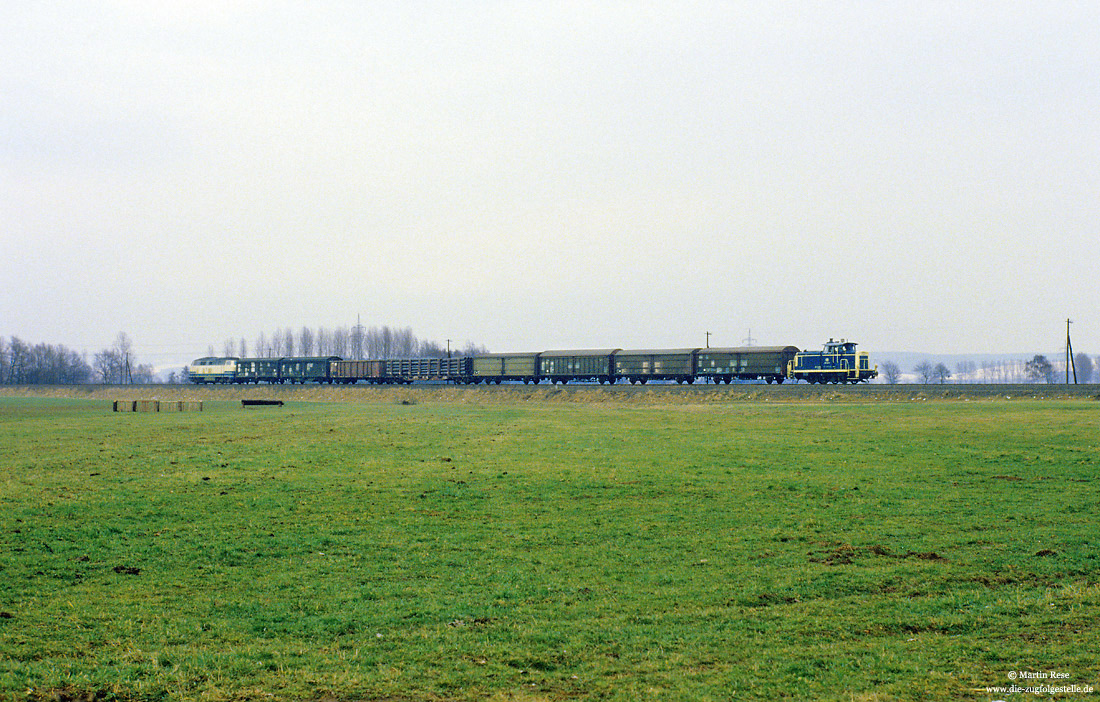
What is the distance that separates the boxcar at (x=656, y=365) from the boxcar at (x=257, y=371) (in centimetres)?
5454

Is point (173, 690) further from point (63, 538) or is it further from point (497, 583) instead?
point (63, 538)

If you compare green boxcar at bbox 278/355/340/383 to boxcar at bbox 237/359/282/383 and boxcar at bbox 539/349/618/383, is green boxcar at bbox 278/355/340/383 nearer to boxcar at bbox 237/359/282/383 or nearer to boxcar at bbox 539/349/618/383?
boxcar at bbox 237/359/282/383

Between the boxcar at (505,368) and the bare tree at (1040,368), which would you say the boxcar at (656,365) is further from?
the bare tree at (1040,368)

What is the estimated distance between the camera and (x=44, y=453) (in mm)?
32031

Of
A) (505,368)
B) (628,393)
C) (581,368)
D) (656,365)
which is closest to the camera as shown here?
(628,393)

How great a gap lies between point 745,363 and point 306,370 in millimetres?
63656

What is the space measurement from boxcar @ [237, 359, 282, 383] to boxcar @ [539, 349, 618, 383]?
4435 centimetres

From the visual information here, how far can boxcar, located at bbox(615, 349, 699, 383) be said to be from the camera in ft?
279

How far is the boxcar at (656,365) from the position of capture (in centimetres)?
8519

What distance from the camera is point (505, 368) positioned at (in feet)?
327

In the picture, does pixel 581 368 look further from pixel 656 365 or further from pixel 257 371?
pixel 257 371

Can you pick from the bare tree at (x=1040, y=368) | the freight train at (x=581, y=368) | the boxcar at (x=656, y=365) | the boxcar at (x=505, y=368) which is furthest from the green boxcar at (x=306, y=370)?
the bare tree at (x=1040, y=368)

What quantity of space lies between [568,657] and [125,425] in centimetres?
4278

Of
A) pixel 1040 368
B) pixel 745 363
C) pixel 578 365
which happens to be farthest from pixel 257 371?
pixel 1040 368
